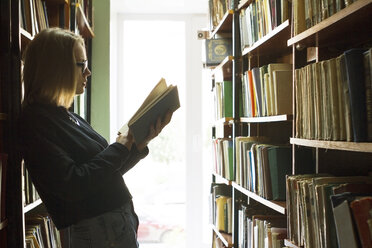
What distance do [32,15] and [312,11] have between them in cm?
111

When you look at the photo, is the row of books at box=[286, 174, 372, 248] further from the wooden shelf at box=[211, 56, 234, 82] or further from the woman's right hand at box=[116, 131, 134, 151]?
the wooden shelf at box=[211, 56, 234, 82]

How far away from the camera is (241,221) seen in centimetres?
236

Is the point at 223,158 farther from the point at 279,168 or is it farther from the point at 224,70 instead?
the point at 279,168

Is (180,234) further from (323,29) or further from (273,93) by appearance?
(323,29)

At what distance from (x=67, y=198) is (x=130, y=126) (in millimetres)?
324

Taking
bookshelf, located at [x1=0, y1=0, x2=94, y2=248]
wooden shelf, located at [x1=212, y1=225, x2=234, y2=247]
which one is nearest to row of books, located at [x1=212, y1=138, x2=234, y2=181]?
wooden shelf, located at [x1=212, y1=225, x2=234, y2=247]

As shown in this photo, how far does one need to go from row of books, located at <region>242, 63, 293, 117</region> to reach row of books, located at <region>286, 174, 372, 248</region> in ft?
1.45

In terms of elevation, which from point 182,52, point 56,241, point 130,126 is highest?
point 182,52

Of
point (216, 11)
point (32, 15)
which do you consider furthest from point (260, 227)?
point (216, 11)

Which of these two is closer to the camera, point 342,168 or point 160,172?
point 342,168

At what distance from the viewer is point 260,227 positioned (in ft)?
6.57

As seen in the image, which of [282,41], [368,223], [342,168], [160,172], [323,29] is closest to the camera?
[368,223]

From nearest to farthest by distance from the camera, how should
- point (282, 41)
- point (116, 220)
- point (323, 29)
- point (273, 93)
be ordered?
point (323, 29) < point (116, 220) < point (273, 93) < point (282, 41)

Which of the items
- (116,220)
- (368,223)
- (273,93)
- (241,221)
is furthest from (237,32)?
(368,223)
